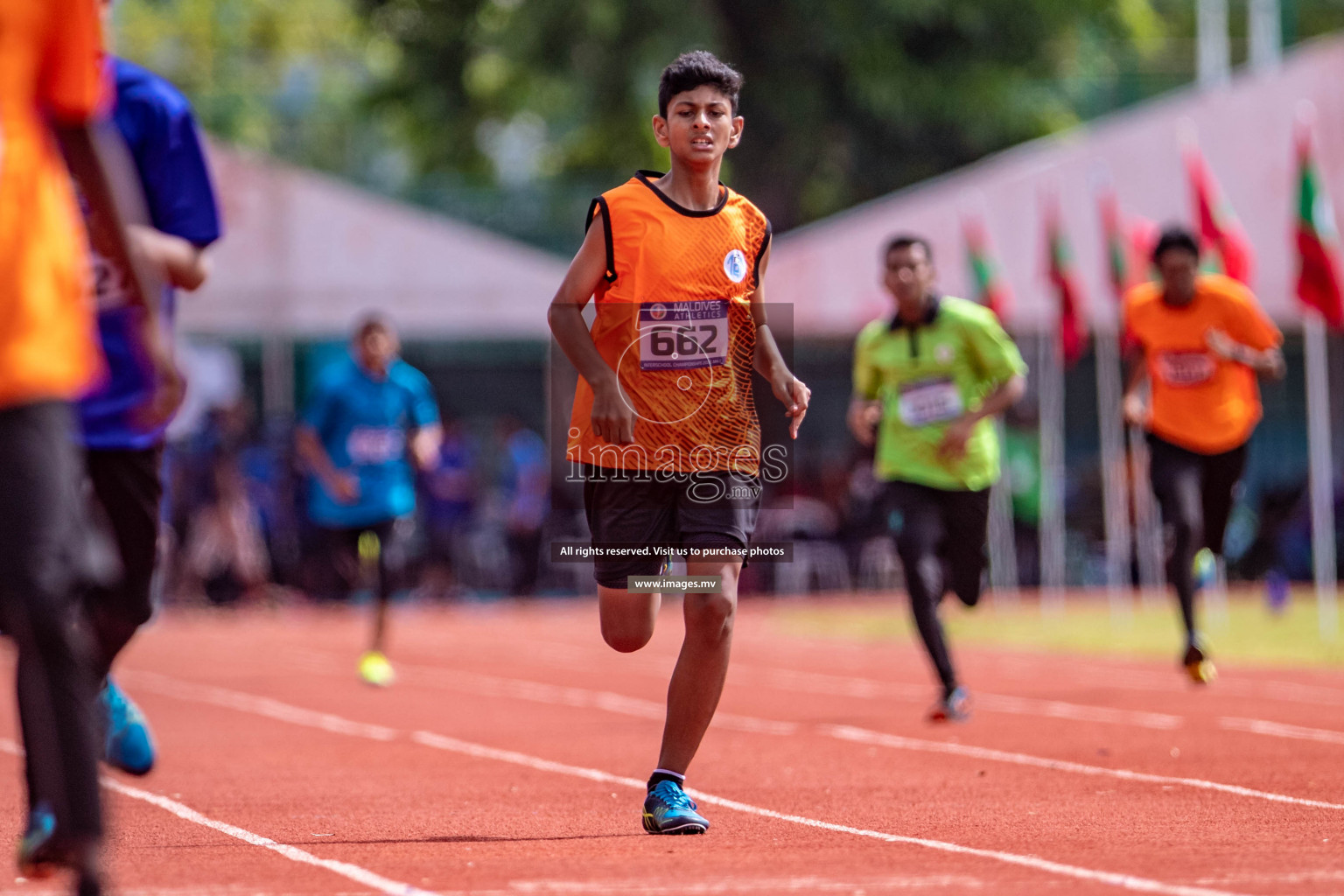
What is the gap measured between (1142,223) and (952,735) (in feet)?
42.2

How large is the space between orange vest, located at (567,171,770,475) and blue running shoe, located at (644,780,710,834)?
971 mm

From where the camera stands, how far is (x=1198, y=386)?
11523 millimetres

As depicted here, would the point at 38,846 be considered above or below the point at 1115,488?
below

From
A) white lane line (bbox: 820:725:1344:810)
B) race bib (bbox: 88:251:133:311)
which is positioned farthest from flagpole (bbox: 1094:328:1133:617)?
race bib (bbox: 88:251:133:311)

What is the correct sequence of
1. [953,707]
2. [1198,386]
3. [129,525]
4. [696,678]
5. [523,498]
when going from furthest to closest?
[523,498], [1198,386], [953,707], [696,678], [129,525]

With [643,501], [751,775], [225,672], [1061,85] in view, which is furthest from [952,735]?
[1061,85]

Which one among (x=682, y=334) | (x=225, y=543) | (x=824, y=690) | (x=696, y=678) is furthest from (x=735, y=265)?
(x=225, y=543)

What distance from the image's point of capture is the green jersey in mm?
10391

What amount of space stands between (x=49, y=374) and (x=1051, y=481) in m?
16.8

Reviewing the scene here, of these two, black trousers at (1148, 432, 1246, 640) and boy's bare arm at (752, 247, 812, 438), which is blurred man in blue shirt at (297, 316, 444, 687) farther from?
boy's bare arm at (752, 247, 812, 438)

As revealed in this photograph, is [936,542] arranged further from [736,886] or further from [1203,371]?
[736,886]

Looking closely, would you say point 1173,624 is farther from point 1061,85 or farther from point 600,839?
point 1061,85

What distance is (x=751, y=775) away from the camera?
27.1ft

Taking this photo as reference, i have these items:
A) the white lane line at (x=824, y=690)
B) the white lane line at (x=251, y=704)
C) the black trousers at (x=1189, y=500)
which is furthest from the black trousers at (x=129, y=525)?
the black trousers at (x=1189, y=500)
